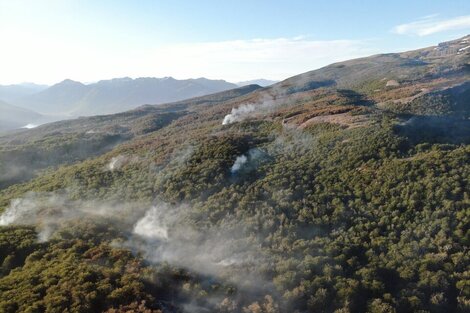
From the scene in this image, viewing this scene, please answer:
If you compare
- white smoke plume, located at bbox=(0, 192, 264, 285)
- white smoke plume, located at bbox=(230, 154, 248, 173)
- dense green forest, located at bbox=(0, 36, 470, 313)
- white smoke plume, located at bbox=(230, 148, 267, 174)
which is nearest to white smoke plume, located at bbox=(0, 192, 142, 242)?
white smoke plume, located at bbox=(0, 192, 264, 285)

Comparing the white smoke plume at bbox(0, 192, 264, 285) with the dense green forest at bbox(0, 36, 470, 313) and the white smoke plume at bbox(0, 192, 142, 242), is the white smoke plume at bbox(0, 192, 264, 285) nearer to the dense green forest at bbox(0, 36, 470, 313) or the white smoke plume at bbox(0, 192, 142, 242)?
the white smoke plume at bbox(0, 192, 142, 242)

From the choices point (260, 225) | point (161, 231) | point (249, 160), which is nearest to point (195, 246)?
point (161, 231)

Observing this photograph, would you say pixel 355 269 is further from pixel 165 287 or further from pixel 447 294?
pixel 165 287

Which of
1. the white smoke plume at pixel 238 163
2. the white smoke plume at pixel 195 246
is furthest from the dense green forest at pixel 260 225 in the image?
the white smoke plume at pixel 238 163

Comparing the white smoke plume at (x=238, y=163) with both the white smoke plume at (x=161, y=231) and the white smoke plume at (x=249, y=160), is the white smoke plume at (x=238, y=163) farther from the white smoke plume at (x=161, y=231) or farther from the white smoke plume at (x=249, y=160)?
the white smoke plume at (x=161, y=231)

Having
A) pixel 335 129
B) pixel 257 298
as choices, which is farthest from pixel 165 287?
pixel 335 129

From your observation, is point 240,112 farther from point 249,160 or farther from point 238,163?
point 238,163

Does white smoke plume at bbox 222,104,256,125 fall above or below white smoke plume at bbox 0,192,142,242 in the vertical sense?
above

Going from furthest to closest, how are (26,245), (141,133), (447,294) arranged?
(141,133) → (26,245) → (447,294)
